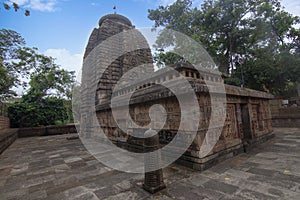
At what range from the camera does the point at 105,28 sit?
9039mm

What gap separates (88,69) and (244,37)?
12275 mm

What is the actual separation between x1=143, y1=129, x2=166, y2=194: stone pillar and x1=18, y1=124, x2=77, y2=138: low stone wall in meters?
13.4

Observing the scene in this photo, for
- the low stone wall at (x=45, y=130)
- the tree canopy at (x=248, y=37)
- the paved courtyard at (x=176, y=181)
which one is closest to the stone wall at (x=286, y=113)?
the tree canopy at (x=248, y=37)

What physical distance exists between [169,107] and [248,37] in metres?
12.4

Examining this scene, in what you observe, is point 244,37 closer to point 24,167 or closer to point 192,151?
point 192,151

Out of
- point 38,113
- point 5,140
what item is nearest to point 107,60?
point 5,140

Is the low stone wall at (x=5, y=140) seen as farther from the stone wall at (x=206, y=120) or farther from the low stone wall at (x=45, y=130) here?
the low stone wall at (x=45, y=130)

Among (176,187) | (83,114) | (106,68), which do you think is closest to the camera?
(176,187)

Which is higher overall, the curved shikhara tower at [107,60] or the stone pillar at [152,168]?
the curved shikhara tower at [107,60]

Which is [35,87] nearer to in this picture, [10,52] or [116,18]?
[10,52]

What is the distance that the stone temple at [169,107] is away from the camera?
3.21 metres

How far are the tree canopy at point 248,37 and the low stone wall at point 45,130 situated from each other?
523 inches

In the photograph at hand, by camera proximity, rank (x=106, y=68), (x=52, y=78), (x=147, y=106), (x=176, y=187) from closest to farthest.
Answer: (x=176, y=187)
(x=147, y=106)
(x=106, y=68)
(x=52, y=78)

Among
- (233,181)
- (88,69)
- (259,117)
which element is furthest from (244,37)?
(233,181)
